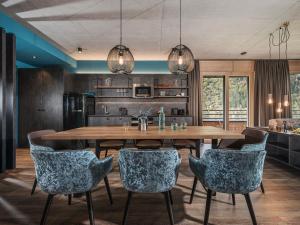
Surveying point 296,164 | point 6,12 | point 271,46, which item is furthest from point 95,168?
point 271,46

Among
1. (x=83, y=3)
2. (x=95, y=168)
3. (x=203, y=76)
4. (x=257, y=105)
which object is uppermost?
(x=83, y=3)

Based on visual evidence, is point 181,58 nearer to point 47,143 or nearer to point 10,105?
point 47,143

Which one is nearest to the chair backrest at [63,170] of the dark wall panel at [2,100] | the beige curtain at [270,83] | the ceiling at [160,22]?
the dark wall panel at [2,100]

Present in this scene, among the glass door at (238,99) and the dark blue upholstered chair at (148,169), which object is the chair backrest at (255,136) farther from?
the glass door at (238,99)

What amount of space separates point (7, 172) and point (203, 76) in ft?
20.1

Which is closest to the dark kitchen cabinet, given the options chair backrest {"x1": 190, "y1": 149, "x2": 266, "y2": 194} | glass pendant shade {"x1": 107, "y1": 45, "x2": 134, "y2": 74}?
glass pendant shade {"x1": 107, "y1": 45, "x2": 134, "y2": 74}

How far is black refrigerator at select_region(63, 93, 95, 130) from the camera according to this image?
6438mm

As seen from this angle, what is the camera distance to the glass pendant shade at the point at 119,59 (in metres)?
3.05

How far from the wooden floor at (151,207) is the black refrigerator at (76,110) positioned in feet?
10.3

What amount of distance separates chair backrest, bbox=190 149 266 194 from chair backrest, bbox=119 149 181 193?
1.07ft

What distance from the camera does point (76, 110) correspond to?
6707 mm

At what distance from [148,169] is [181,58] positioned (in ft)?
5.63

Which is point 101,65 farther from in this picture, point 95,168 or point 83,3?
point 95,168

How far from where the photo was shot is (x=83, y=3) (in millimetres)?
3543
